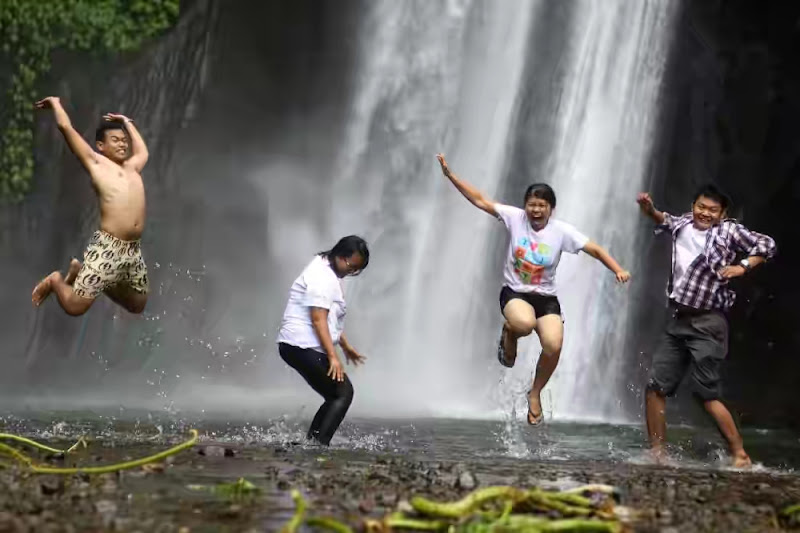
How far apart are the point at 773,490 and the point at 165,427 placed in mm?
5364

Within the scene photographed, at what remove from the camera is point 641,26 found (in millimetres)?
16094

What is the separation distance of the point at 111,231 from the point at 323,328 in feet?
4.57

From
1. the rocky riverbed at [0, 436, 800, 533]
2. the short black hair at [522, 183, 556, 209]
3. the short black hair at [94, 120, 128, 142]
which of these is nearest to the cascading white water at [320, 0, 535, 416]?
the short black hair at [522, 183, 556, 209]

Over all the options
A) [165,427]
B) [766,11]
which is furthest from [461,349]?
[165,427]

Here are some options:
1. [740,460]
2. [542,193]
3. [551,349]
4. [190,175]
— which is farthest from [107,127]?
[190,175]

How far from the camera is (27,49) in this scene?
747 inches

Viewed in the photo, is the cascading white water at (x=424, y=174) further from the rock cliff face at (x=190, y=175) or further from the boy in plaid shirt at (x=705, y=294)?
the boy in plaid shirt at (x=705, y=294)

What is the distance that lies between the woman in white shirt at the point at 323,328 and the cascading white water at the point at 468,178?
546cm

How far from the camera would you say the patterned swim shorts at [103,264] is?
8.20 meters

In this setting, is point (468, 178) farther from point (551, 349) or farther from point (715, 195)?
point (715, 195)

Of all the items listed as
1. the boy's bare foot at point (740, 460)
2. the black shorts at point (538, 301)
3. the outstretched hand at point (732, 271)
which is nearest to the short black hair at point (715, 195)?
Result: the outstretched hand at point (732, 271)

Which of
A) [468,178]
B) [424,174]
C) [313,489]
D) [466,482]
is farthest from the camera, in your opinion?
[424,174]

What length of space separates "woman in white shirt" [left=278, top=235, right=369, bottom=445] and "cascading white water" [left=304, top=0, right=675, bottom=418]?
215 inches

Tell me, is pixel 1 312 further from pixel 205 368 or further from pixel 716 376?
pixel 716 376
